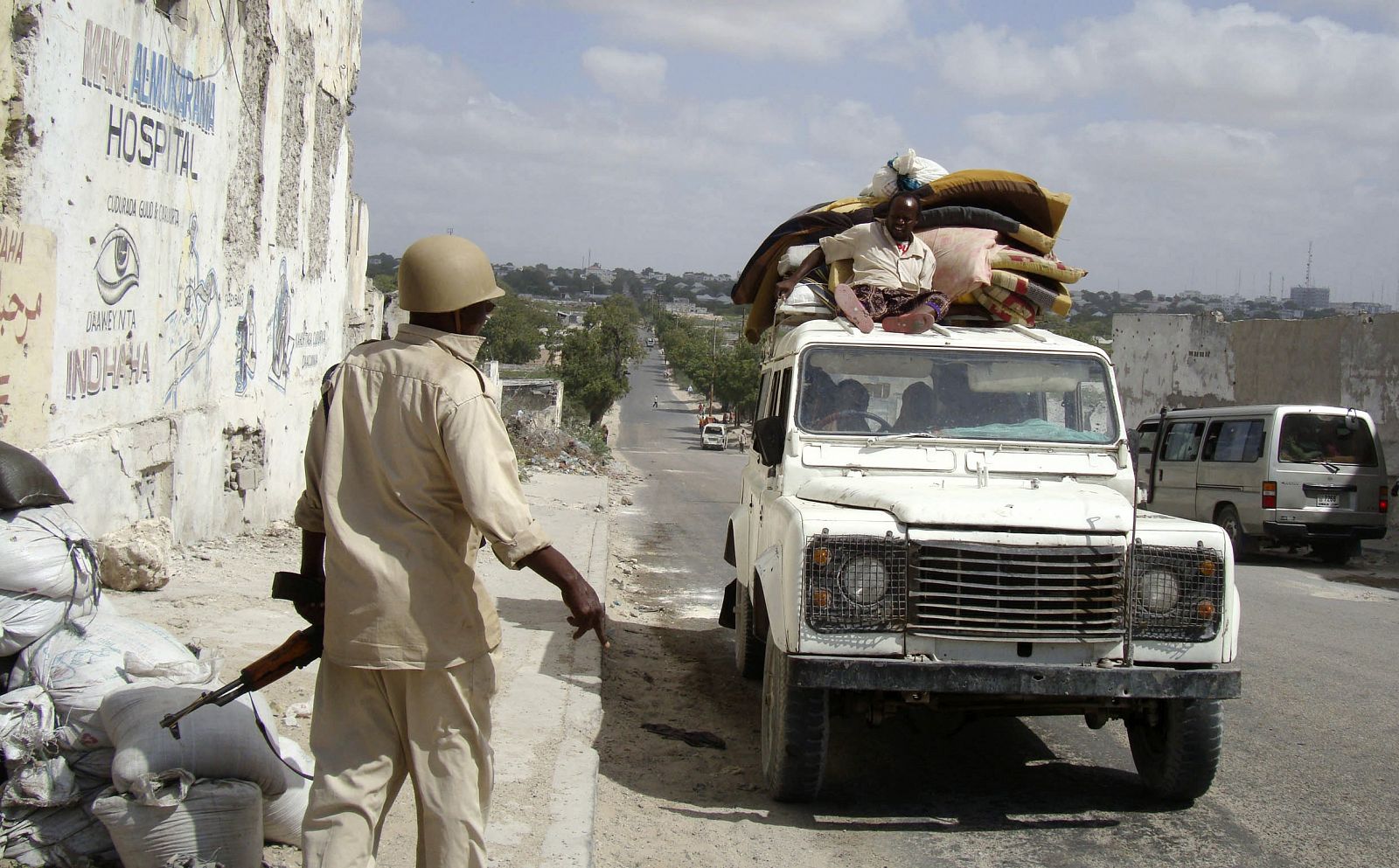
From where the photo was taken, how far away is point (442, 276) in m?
3.07

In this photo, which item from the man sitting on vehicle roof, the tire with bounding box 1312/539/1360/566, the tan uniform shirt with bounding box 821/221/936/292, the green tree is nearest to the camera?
the man sitting on vehicle roof

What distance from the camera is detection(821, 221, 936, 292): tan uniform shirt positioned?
6555 mm

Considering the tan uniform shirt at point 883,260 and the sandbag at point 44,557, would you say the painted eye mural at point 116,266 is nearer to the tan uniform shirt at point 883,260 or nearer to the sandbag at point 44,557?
the sandbag at point 44,557

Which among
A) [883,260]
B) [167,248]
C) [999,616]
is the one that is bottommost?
[999,616]

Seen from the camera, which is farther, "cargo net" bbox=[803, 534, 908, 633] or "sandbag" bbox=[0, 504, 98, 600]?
"cargo net" bbox=[803, 534, 908, 633]

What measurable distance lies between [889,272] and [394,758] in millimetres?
4271

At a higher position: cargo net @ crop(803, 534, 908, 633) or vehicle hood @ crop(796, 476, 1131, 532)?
vehicle hood @ crop(796, 476, 1131, 532)

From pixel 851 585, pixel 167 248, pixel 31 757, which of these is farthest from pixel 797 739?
pixel 167 248

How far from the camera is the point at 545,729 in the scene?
18.4 feet

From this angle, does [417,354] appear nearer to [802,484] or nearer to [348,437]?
[348,437]

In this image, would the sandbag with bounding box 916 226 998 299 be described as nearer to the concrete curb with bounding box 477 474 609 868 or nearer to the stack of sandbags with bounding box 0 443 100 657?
the concrete curb with bounding box 477 474 609 868

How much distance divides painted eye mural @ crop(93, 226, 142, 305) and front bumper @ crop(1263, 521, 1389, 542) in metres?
12.9

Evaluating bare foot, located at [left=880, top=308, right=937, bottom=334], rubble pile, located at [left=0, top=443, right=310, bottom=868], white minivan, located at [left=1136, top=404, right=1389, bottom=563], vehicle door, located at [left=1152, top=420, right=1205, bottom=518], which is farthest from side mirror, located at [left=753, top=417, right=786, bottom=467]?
vehicle door, located at [left=1152, top=420, right=1205, bottom=518]

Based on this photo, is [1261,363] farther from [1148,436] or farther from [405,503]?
[405,503]
